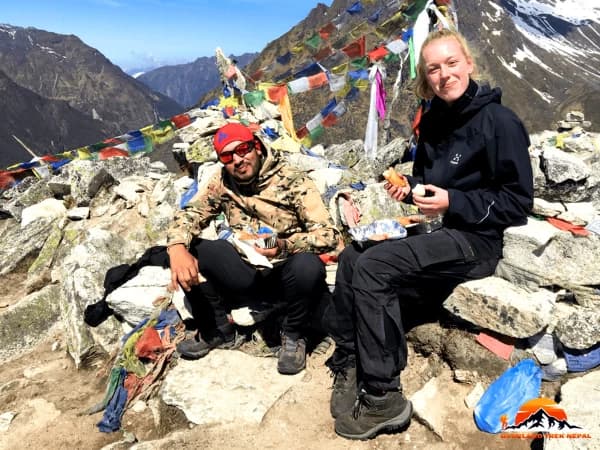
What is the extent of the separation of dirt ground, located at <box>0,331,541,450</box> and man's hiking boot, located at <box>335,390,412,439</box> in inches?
4.0

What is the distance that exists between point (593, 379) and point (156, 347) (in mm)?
4164

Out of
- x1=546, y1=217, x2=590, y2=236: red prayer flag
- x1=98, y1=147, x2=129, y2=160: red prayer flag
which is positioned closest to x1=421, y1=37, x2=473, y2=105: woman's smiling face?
x1=546, y1=217, x2=590, y2=236: red prayer flag

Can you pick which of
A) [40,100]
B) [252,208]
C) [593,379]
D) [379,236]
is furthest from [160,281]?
[40,100]

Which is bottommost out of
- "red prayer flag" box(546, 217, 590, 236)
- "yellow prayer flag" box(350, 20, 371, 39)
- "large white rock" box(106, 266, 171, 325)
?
"large white rock" box(106, 266, 171, 325)

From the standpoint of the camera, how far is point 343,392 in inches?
132

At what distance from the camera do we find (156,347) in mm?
4543

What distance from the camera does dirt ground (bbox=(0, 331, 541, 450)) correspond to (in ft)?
10.1

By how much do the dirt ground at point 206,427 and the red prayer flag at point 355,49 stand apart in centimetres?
916

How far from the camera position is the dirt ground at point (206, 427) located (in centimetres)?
309

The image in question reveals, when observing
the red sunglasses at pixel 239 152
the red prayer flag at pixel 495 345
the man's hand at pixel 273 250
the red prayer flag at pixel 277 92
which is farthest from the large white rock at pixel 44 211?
the red prayer flag at pixel 495 345

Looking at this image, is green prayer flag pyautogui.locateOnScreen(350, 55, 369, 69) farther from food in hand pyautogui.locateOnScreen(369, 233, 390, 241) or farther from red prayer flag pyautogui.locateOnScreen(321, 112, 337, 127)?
food in hand pyautogui.locateOnScreen(369, 233, 390, 241)

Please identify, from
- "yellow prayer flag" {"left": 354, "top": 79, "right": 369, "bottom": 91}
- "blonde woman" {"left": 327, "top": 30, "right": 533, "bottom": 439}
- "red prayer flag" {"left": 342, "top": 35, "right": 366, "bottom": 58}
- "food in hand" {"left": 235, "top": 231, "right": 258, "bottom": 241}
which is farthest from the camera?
"yellow prayer flag" {"left": 354, "top": 79, "right": 369, "bottom": 91}

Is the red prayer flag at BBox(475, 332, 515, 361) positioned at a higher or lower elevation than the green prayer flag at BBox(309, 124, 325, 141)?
lower

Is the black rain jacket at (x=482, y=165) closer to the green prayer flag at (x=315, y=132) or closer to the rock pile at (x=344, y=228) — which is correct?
the rock pile at (x=344, y=228)
